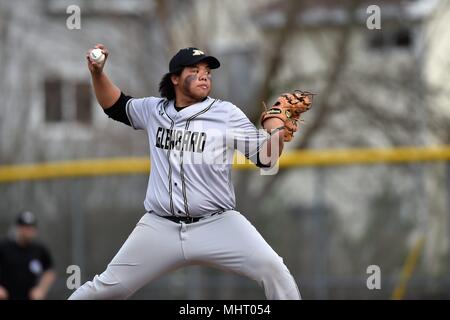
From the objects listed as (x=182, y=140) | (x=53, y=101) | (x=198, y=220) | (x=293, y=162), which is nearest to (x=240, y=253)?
(x=198, y=220)

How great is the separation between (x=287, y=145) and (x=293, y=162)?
448 cm

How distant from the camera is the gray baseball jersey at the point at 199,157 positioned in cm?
702

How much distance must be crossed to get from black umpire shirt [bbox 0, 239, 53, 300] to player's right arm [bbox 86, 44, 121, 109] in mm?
5182

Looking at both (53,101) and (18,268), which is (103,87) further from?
(53,101)

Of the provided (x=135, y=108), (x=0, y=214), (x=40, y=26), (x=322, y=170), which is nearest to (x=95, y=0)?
(x=40, y=26)

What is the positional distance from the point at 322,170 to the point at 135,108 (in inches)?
311

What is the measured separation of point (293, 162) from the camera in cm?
1520

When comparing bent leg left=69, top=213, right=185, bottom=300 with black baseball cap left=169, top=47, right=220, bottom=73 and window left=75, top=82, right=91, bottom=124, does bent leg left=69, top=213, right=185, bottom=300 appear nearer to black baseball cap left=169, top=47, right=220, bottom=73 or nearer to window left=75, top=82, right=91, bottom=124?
black baseball cap left=169, top=47, right=220, bottom=73

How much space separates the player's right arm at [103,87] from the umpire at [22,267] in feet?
16.3

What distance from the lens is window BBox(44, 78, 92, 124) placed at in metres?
23.5

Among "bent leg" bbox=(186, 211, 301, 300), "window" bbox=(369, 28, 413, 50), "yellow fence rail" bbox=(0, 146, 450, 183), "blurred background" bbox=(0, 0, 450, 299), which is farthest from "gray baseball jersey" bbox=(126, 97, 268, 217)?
"window" bbox=(369, 28, 413, 50)

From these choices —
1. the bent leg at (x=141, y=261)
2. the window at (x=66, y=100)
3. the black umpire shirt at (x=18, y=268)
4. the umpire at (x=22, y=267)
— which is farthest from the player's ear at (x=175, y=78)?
the window at (x=66, y=100)
